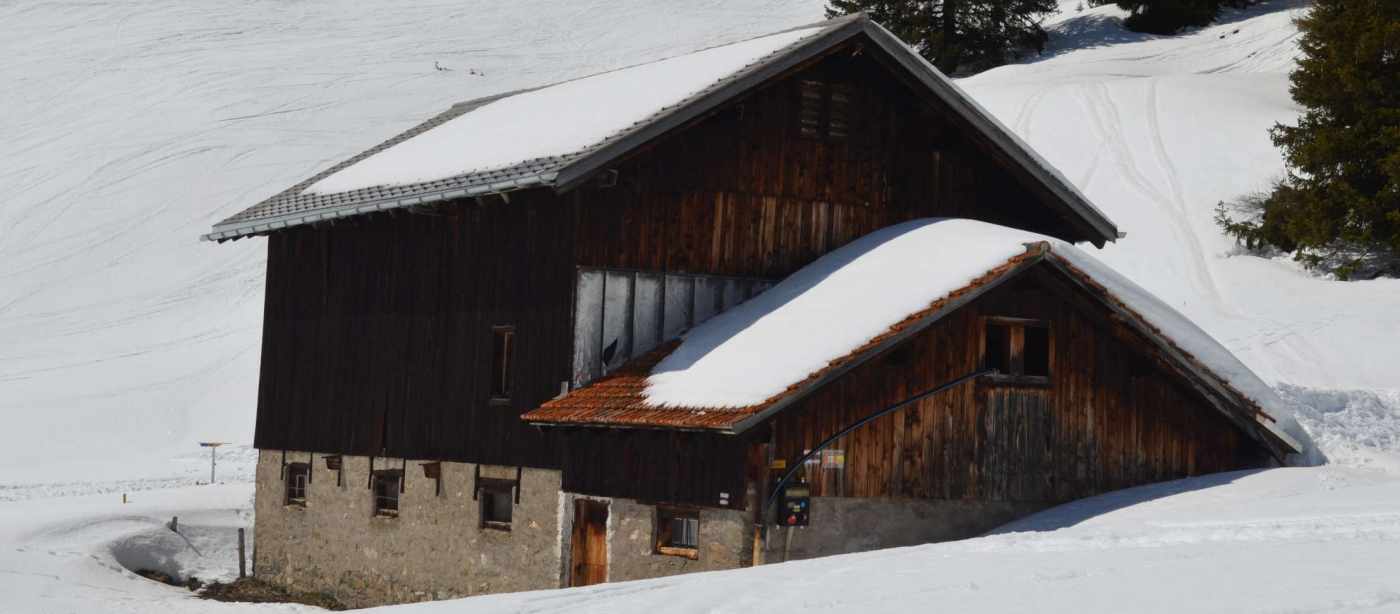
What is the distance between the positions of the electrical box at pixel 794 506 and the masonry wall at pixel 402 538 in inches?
130

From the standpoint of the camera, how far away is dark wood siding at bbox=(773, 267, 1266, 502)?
20.7m

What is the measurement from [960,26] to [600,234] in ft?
160

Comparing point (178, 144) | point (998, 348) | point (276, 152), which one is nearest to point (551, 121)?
point (998, 348)

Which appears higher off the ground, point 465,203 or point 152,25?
point 152,25

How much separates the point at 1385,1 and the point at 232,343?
3050 centimetres

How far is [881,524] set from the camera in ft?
68.4

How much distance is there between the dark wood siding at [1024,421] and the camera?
816 inches

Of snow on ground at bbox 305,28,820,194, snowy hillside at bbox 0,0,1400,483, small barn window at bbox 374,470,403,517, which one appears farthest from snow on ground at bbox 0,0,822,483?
small barn window at bbox 374,470,403,517

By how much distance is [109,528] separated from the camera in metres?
28.4

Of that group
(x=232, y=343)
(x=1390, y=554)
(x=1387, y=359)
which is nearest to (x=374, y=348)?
(x=1390, y=554)

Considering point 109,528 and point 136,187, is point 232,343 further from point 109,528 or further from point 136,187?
point 109,528

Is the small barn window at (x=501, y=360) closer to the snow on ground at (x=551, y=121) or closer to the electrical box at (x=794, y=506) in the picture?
the snow on ground at (x=551, y=121)

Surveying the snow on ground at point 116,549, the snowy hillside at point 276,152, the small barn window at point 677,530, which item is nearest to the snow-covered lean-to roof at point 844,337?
the small barn window at point 677,530

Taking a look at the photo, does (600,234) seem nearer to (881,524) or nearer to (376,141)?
(881,524)
